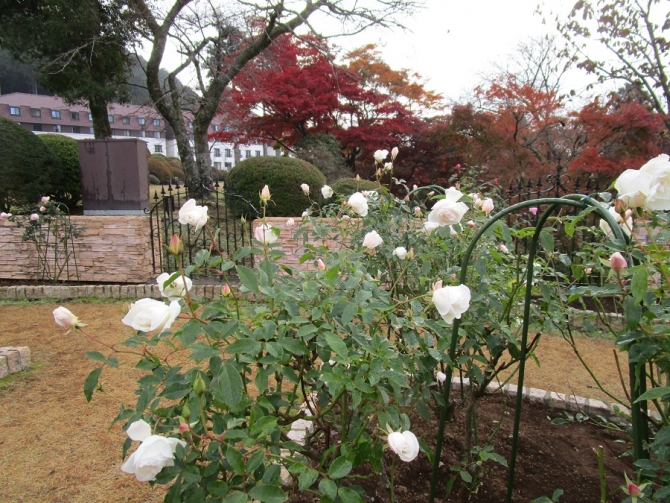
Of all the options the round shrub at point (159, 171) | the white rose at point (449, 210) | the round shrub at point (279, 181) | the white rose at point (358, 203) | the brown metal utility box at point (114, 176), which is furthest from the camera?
the round shrub at point (159, 171)

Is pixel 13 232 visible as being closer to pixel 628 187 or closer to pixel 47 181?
pixel 47 181

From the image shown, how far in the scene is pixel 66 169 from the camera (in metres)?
6.47

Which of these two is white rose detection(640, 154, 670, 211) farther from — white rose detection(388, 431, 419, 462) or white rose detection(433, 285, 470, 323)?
white rose detection(388, 431, 419, 462)

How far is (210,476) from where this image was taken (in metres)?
0.80

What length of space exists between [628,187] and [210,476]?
91cm

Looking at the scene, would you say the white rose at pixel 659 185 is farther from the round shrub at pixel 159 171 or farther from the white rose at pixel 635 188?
the round shrub at pixel 159 171

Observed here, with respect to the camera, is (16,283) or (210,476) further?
(16,283)

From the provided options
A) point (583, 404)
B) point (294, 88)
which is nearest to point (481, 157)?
point (294, 88)

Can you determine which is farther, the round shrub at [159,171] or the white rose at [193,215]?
the round shrub at [159,171]

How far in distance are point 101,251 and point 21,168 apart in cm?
239

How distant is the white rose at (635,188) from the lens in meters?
0.70

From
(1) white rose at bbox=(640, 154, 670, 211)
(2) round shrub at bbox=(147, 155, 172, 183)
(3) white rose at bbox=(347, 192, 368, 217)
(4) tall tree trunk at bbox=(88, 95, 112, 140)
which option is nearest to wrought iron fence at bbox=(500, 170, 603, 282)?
(3) white rose at bbox=(347, 192, 368, 217)

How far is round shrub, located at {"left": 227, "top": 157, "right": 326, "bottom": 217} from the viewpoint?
5984 millimetres

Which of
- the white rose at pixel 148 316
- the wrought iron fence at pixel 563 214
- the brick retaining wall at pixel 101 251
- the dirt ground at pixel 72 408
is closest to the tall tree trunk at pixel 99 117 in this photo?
the brick retaining wall at pixel 101 251
